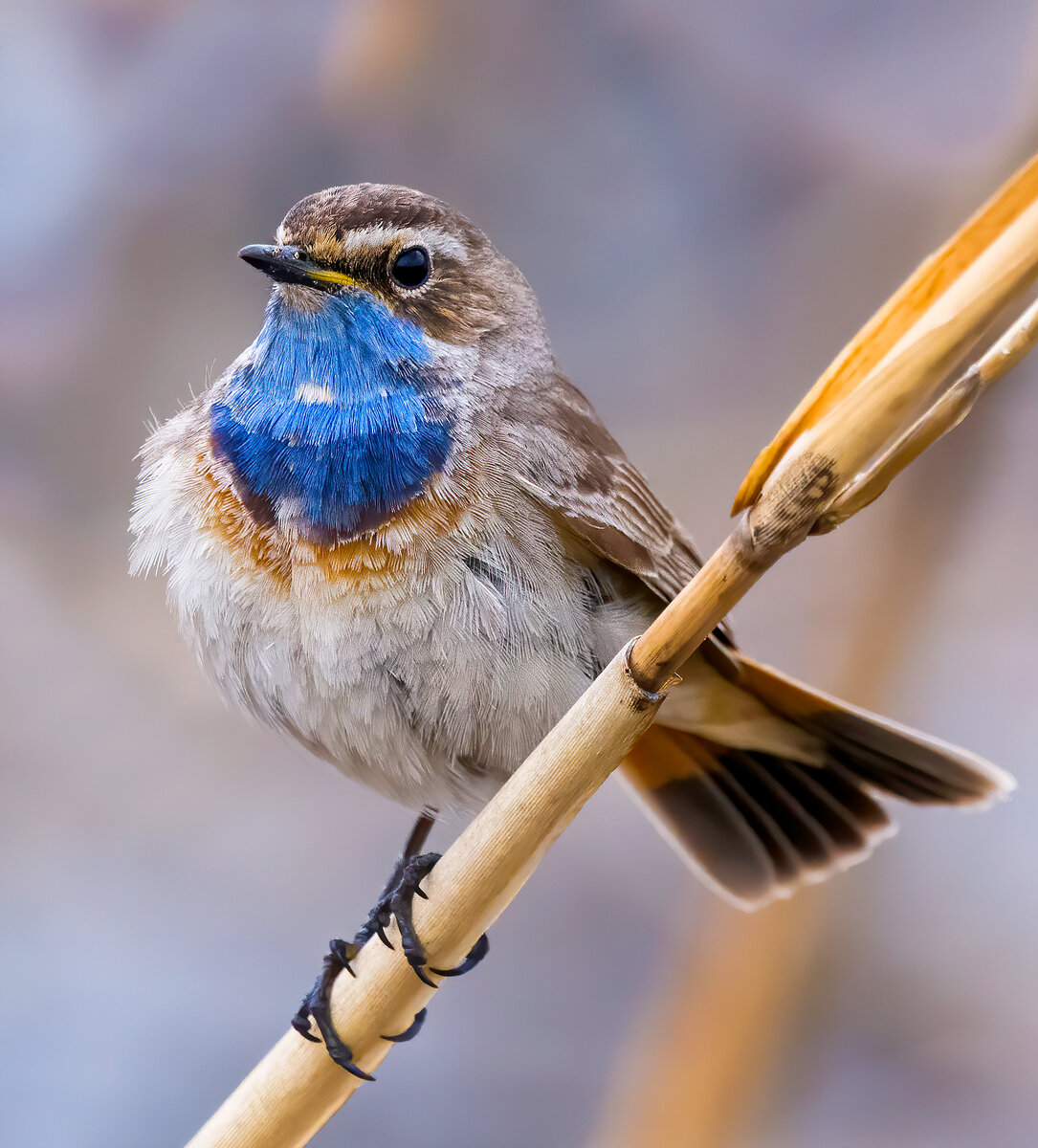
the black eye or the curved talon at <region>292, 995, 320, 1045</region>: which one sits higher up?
the black eye

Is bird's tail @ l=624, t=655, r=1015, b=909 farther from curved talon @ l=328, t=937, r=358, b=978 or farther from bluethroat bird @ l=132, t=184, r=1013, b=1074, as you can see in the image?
curved talon @ l=328, t=937, r=358, b=978

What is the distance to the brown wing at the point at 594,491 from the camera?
3.72 feet

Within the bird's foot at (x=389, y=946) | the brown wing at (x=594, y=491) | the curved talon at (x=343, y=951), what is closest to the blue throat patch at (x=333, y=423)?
the brown wing at (x=594, y=491)

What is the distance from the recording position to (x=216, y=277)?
61.7 inches

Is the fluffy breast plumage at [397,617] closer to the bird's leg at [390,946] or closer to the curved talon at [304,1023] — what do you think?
the bird's leg at [390,946]

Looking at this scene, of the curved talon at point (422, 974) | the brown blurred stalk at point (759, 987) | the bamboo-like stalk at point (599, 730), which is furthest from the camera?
the brown blurred stalk at point (759, 987)

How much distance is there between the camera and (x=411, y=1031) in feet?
3.52

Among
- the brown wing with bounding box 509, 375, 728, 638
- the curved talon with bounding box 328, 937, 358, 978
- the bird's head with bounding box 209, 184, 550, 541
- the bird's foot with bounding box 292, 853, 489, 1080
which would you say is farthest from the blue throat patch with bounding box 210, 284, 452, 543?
the curved talon with bounding box 328, 937, 358, 978

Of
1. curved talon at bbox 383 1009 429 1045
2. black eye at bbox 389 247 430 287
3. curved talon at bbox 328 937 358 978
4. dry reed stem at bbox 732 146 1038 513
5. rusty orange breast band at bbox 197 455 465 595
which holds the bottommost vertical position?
curved talon at bbox 328 937 358 978

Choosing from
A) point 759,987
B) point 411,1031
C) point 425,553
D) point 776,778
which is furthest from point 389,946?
point 759,987

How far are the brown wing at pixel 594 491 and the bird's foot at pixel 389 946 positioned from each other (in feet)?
1.14

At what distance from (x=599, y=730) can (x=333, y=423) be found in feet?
1.51

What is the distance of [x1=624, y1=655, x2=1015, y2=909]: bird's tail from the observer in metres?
1.15

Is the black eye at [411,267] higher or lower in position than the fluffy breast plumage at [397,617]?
higher
